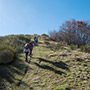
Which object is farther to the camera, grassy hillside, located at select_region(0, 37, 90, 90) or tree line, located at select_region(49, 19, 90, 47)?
tree line, located at select_region(49, 19, 90, 47)

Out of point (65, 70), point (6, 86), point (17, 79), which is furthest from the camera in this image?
point (65, 70)

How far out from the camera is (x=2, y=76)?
6.13 m

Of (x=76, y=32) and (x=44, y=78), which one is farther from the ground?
(x=76, y=32)

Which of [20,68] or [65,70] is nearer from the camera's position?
[65,70]

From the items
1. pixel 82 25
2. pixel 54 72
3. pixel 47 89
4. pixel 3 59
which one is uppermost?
pixel 82 25

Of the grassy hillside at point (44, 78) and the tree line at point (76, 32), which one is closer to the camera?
the grassy hillside at point (44, 78)

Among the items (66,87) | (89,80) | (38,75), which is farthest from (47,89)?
(89,80)

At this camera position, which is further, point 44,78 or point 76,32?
point 76,32

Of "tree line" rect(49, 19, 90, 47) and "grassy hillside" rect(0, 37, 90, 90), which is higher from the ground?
"tree line" rect(49, 19, 90, 47)

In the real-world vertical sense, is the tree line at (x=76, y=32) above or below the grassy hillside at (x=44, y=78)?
above

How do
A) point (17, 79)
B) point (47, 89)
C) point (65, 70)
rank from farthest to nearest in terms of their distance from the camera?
1. point (65, 70)
2. point (17, 79)
3. point (47, 89)

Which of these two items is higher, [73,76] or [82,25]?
[82,25]

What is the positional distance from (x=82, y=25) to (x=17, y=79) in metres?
22.0

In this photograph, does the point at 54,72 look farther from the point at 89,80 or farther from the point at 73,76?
the point at 89,80
